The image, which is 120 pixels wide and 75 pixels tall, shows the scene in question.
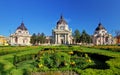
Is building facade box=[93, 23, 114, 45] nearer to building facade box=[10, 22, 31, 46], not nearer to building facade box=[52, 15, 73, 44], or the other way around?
building facade box=[52, 15, 73, 44]

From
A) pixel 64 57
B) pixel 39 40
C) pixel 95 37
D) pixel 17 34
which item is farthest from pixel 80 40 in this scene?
pixel 64 57

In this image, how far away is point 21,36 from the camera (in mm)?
83938

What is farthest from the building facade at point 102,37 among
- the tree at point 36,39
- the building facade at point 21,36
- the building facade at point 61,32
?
the building facade at point 21,36

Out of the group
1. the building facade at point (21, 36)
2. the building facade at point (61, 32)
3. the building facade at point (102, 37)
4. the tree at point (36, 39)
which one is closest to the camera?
the building facade at point (61, 32)

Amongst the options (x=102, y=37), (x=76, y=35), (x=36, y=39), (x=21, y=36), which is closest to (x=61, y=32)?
(x=76, y=35)

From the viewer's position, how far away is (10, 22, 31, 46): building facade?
8260 centimetres

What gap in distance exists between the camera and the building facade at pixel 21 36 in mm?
82600

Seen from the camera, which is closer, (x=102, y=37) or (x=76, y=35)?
(x=102, y=37)

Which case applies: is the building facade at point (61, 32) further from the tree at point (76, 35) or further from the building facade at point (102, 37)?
the building facade at point (102, 37)

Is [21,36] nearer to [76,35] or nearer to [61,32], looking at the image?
[61,32]

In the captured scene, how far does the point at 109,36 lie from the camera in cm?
8406

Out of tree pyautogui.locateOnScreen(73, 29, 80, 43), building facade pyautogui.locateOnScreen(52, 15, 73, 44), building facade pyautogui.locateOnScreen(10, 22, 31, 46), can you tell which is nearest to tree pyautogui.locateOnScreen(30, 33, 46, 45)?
building facade pyautogui.locateOnScreen(10, 22, 31, 46)

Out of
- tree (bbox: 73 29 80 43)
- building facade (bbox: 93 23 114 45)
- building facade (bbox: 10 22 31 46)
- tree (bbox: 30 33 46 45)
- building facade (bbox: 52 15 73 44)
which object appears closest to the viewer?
building facade (bbox: 52 15 73 44)

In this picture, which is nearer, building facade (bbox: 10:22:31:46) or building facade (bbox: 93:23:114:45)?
building facade (bbox: 10:22:31:46)
